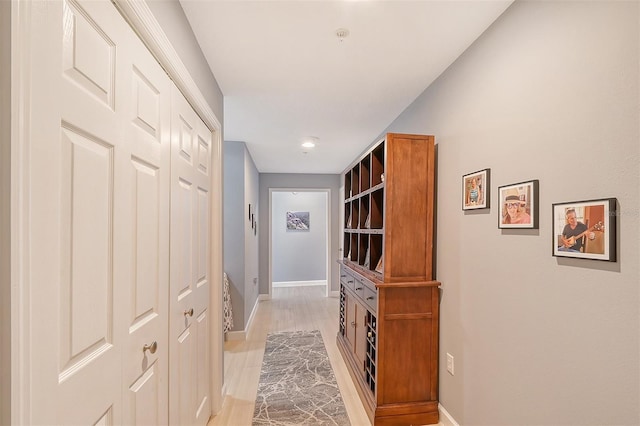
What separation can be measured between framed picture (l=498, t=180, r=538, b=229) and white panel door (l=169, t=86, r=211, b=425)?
5.34 feet

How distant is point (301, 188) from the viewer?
6031 mm

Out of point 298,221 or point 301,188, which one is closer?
point 301,188

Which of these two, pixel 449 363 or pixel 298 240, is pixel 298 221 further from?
pixel 449 363

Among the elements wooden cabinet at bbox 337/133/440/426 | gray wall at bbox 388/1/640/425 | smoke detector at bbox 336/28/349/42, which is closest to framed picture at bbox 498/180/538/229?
gray wall at bbox 388/1/640/425

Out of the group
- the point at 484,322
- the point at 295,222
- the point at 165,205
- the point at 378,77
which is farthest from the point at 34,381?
the point at 295,222

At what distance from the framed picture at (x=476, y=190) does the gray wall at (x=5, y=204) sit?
186 centimetres

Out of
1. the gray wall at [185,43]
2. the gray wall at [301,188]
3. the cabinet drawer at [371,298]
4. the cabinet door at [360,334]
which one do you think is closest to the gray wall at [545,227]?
the cabinet drawer at [371,298]

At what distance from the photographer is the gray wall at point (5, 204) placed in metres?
0.55

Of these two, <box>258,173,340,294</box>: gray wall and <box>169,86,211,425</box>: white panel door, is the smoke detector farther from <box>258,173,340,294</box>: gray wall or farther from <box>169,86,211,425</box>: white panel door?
<box>258,173,340,294</box>: gray wall

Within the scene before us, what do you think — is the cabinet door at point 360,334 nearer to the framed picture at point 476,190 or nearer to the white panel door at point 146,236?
the framed picture at point 476,190

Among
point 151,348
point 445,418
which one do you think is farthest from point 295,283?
point 151,348

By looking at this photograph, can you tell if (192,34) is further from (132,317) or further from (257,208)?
(257,208)

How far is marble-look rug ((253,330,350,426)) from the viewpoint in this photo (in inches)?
88.0

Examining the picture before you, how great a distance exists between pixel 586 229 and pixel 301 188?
5.13 meters
